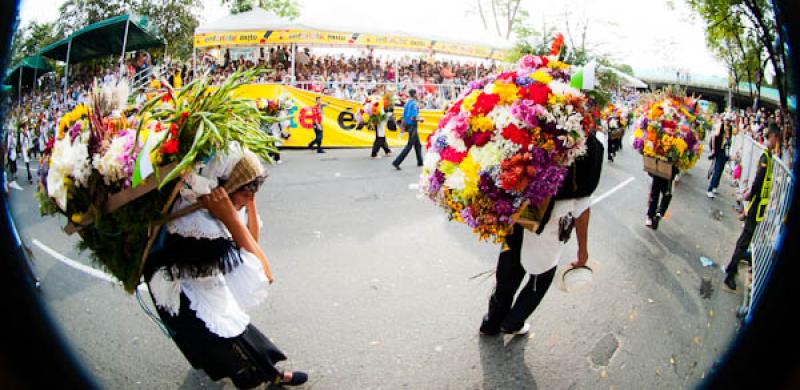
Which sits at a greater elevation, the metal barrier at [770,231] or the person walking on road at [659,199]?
the metal barrier at [770,231]

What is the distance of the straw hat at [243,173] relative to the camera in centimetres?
213

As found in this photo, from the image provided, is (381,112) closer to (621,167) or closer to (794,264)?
(621,167)

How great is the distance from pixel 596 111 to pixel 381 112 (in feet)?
28.7

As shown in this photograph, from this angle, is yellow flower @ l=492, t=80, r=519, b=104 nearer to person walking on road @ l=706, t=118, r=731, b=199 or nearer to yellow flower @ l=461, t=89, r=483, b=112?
yellow flower @ l=461, t=89, r=483, b=112

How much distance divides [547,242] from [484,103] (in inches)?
36.1

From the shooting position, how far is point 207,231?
213cm

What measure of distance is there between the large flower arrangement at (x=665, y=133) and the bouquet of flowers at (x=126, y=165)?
11.8 feet

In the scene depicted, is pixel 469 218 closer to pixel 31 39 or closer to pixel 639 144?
pixel 31 39

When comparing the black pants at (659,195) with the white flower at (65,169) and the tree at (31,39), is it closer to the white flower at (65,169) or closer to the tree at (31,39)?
the white flower at (65,169)

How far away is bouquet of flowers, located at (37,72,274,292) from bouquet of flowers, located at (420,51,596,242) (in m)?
1.21

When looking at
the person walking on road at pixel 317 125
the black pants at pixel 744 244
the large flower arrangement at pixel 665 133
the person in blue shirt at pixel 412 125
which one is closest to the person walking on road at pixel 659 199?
the large flower arrangement at pixel 665 133

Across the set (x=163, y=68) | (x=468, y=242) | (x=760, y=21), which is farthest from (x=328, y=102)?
(x=760, y=21)

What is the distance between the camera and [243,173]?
2.15 meters

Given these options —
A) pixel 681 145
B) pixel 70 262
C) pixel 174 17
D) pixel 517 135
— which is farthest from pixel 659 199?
pixel 70 262
